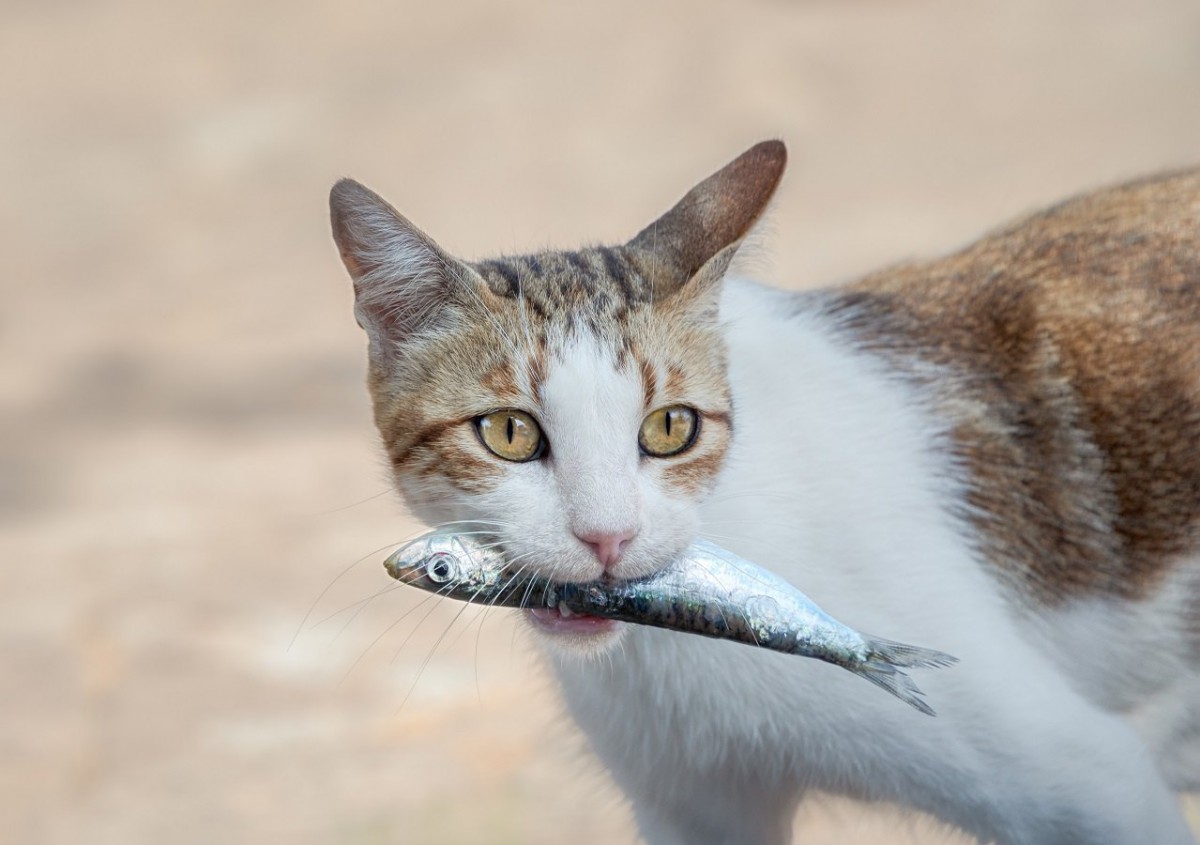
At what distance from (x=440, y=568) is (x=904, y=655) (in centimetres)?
58

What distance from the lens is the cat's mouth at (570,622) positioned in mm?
1864

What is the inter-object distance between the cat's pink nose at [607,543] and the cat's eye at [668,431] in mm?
153

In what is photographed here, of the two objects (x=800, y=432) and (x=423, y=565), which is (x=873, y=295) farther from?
(x=423, y=565)

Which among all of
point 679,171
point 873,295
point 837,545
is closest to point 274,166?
point 679,171

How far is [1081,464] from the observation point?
2.28 metres

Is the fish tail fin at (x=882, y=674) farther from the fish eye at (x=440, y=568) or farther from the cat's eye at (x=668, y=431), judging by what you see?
the fish eye at (x=440, y=568)

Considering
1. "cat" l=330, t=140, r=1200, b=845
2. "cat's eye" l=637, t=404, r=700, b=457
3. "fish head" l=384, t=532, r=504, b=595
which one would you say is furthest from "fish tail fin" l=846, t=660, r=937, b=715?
"fish head" l=384, t=532, r=504, b=595

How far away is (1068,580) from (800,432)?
0.46 meters

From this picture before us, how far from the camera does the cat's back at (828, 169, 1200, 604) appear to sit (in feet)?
7.40

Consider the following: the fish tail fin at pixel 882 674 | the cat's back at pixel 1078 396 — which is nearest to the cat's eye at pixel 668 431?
the fish tail fin at pixel 882 674

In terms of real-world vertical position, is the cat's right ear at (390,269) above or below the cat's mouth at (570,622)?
above

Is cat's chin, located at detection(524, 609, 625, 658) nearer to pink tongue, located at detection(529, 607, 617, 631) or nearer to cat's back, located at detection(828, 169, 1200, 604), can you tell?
pink tongue, located at detection(529, 607, 617, 631)

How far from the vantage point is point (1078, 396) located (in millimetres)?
2295

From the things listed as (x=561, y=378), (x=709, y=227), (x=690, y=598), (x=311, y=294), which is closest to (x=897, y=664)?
(x=690, y=598)
